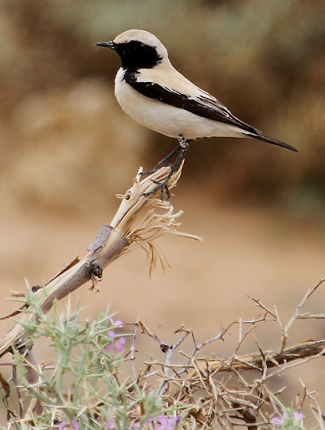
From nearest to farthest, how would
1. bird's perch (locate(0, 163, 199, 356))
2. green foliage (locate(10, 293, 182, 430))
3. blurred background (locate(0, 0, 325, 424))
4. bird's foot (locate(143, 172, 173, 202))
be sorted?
green foliage (locate(10, 293, 182, 430)) → bird's perch (locate(0, 163, 199, 356)) → bird's foot (locate(143, 172, 173, 202)) → blurred background (locate(0, 0, 325, 424))

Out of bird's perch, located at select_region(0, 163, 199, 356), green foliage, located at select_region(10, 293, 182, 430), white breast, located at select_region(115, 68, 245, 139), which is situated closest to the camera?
green foliage, located at select_region(10, 293, 182, 430)

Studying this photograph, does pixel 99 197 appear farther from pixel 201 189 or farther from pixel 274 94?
pixel 274 94

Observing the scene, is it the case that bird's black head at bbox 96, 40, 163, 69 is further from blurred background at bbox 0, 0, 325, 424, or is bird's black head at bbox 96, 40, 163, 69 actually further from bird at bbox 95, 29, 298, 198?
blurred background at bbox 0, 0, 325, 424

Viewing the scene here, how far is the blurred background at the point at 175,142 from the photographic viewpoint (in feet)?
9.12

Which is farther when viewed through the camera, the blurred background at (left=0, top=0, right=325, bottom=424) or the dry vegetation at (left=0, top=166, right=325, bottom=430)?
the blurred background at (left=0, top=0, right=325, bottom=424)

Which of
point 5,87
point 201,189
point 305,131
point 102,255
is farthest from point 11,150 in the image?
point 102,255

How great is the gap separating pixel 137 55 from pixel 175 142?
2150 millimetres

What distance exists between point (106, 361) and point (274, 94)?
2584mm

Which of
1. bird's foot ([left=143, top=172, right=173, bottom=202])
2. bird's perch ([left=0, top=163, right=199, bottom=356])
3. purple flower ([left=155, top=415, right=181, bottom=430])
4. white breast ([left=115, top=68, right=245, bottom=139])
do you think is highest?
white breast ([left=115, top=68, right=245, bottom=139])

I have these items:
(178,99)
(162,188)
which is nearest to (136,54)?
(178,99)

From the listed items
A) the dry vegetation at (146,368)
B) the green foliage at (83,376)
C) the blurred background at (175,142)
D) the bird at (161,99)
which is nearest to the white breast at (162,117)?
the bird at (161,99)

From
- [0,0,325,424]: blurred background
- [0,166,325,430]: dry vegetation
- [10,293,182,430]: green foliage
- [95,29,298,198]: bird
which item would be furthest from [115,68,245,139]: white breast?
[0,0,325,424]: blurred background

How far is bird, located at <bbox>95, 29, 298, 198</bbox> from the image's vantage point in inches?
35.0

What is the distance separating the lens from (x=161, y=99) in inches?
35.4
